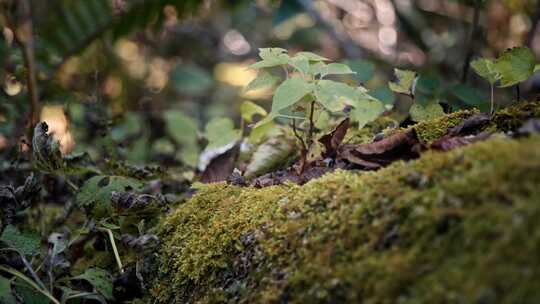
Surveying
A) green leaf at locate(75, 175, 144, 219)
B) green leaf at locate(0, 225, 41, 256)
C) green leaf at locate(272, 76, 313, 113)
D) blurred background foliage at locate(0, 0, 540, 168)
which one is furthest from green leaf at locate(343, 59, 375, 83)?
green leaf at locate(0, 225, 41, 256)

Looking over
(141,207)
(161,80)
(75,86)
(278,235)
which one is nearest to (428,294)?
(278,235)

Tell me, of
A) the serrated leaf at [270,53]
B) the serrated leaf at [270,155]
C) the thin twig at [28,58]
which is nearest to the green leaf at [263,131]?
the serrated leaf at [270,155]

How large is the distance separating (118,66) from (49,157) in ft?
9.10

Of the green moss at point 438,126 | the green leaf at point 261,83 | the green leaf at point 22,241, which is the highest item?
the green leaf at point 261,83

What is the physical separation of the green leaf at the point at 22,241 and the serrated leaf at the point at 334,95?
111 centimetres

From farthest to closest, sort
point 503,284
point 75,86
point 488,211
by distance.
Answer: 1. point 75,86
2. point 488,211
3. point 503,284

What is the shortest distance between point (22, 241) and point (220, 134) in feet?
3.08

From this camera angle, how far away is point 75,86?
432 cm

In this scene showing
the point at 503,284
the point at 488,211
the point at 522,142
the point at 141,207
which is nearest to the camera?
the point at 503,284

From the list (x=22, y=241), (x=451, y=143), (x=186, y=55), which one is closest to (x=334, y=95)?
(x=451, y=143)

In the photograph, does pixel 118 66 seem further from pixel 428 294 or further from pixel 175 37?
pixel 428 294

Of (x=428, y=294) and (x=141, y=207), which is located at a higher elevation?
(x=428, y=294)

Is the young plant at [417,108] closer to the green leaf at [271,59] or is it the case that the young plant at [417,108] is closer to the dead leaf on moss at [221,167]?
the green leaf at [271,59]

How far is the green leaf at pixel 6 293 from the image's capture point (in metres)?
1.49
